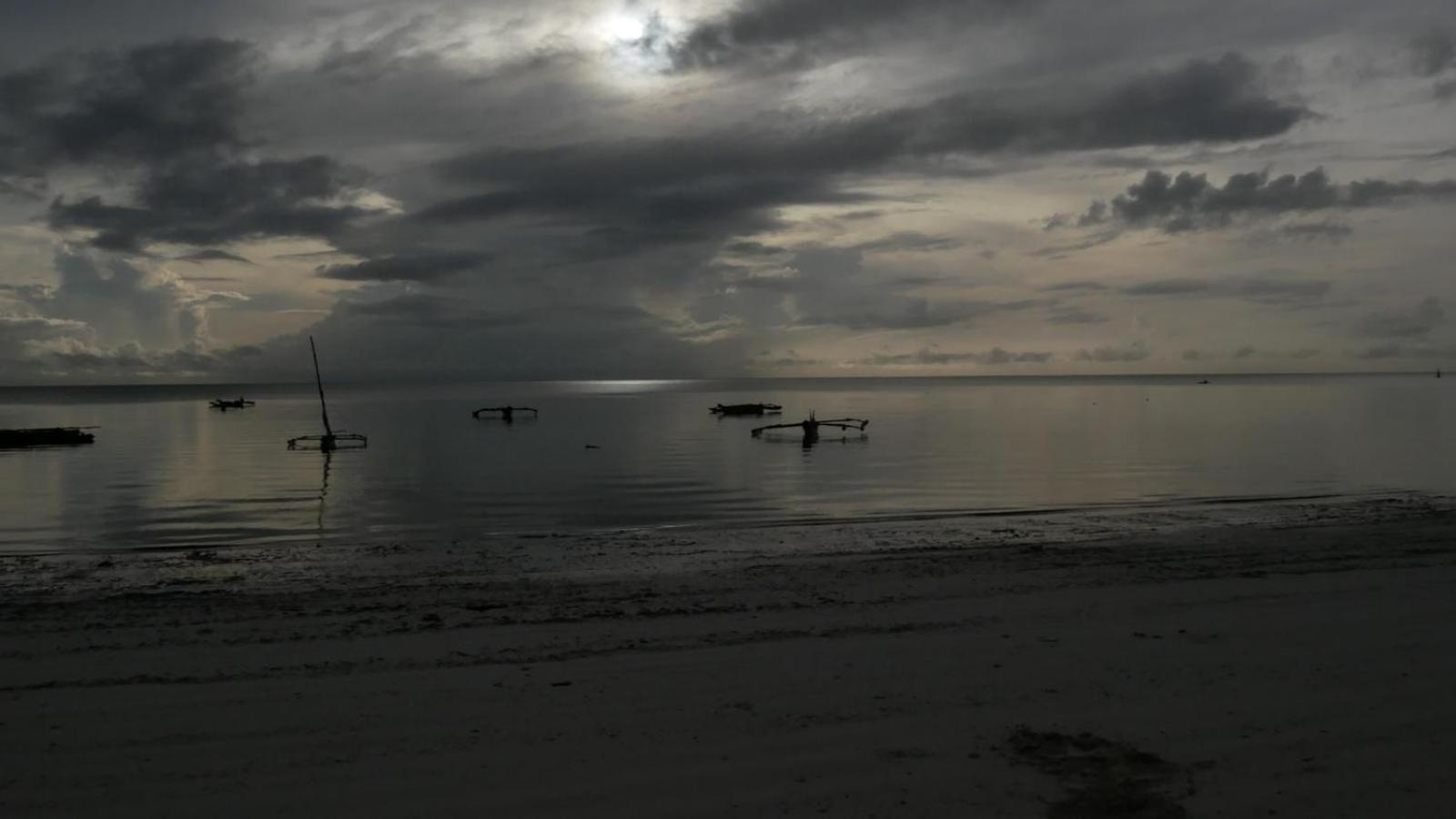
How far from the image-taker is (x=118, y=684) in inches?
325

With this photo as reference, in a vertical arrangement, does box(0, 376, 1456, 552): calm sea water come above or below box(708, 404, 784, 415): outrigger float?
below

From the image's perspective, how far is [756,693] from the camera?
7.75 metres

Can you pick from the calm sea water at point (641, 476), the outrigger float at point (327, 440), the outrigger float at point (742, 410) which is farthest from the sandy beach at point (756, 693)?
the outrigger float at point (742, 410)

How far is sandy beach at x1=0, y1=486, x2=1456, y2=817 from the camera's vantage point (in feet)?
19.2

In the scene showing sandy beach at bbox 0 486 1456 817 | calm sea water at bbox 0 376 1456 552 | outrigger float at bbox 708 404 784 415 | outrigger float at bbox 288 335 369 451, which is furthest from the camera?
outrigger float at bbox 708 404 784 415

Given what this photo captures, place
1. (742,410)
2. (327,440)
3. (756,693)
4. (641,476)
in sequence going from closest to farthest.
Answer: (756,693), (641,476), (327,440), (742,410)

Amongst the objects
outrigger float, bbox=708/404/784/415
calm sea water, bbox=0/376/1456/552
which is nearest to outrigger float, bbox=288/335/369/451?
calm sea water, bbox=0/376/1456/552

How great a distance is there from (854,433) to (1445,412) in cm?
5463

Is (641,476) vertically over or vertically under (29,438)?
under

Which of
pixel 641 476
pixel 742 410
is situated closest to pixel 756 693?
pixel 641 476

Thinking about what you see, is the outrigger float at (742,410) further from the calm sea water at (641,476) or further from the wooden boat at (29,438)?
the wooden boat at (29,438)

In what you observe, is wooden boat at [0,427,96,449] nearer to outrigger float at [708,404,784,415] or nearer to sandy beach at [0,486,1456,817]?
sandy beach at [0,486,1456,817]

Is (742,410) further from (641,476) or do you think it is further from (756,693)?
(756,693)

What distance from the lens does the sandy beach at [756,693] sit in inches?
231
